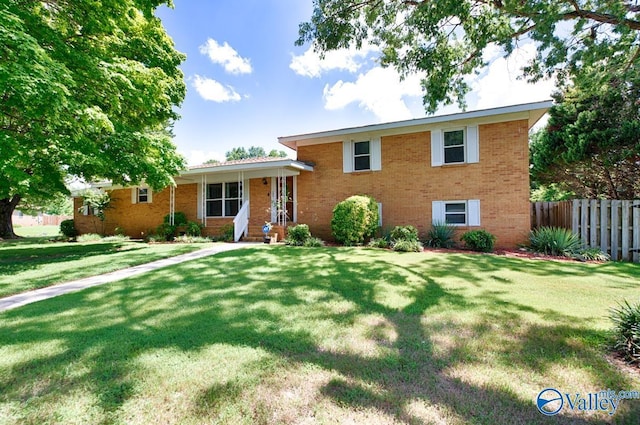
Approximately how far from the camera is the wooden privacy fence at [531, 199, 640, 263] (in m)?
9.19

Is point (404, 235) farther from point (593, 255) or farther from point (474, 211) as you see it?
point (593, 255)

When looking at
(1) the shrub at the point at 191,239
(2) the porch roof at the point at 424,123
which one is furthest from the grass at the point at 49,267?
(2) the porch roof at the point at 424,123

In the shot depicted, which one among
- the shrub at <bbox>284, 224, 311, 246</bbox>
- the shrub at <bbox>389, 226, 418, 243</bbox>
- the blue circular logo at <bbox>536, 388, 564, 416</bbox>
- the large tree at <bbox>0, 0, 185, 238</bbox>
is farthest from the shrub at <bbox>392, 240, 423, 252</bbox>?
the large tree at <bbox>0, 0, 185, 238</bbox>

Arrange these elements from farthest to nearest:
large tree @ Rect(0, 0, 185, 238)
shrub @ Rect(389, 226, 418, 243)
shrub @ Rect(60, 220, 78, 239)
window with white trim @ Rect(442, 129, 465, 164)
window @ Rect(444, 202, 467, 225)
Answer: shrub @ Rect(60, 220, 78, 239) → window with white trim @ Rect(442, 129, 465, 164) → window @ Rect(444, 202, 467, 225) → shrub @ Rect(389, 226, 418, 243) → large tree @ Rect(0, 0, 185, 238)

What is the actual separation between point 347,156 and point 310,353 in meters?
11.5

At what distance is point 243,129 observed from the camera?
22.9 metres

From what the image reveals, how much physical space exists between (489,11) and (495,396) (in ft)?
28.2

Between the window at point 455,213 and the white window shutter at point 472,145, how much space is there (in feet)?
5.84

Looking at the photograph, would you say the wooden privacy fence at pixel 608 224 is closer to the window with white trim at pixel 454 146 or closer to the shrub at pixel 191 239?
the window with white trim at pixel 454 146

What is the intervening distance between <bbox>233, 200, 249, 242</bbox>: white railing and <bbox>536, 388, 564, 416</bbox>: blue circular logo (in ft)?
41.7

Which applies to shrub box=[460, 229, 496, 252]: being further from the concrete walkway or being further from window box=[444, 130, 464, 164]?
the concrete walkway

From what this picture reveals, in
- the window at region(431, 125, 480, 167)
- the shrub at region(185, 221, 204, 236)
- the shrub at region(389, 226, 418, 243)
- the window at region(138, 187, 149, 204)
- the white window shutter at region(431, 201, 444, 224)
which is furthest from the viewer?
the window at region(138, 187, 149, 204)

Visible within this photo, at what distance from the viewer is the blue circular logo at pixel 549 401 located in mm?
2160

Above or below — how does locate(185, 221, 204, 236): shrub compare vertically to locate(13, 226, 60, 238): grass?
above
